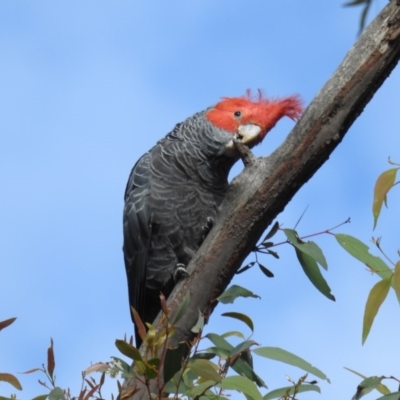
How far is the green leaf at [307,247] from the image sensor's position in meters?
2.22

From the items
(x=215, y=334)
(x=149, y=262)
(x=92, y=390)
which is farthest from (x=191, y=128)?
(x=92, y=390)

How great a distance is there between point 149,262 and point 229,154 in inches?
26.0

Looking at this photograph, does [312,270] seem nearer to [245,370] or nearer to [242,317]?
[242,317]

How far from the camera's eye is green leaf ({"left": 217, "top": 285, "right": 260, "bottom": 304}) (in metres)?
2.08

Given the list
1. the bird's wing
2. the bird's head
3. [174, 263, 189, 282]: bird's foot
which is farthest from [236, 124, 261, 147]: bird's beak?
[174, 263, 189, 282]: bird's foot

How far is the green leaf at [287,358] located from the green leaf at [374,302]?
157 mm

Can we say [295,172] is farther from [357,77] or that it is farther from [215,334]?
[215,334]

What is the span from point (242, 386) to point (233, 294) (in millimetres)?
416

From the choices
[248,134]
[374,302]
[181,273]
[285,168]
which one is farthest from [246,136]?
[374,302]

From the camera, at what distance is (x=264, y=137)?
3764mm

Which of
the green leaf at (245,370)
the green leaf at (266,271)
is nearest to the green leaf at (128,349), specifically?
the green leaf at (245,370)

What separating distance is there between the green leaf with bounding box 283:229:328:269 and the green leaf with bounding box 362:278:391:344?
39cm

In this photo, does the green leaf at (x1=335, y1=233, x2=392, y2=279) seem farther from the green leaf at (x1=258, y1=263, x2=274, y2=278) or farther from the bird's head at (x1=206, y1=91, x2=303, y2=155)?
the bird's head at (x1=206, y1=91, x2=303, y2=155)

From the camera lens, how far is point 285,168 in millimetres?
2203
